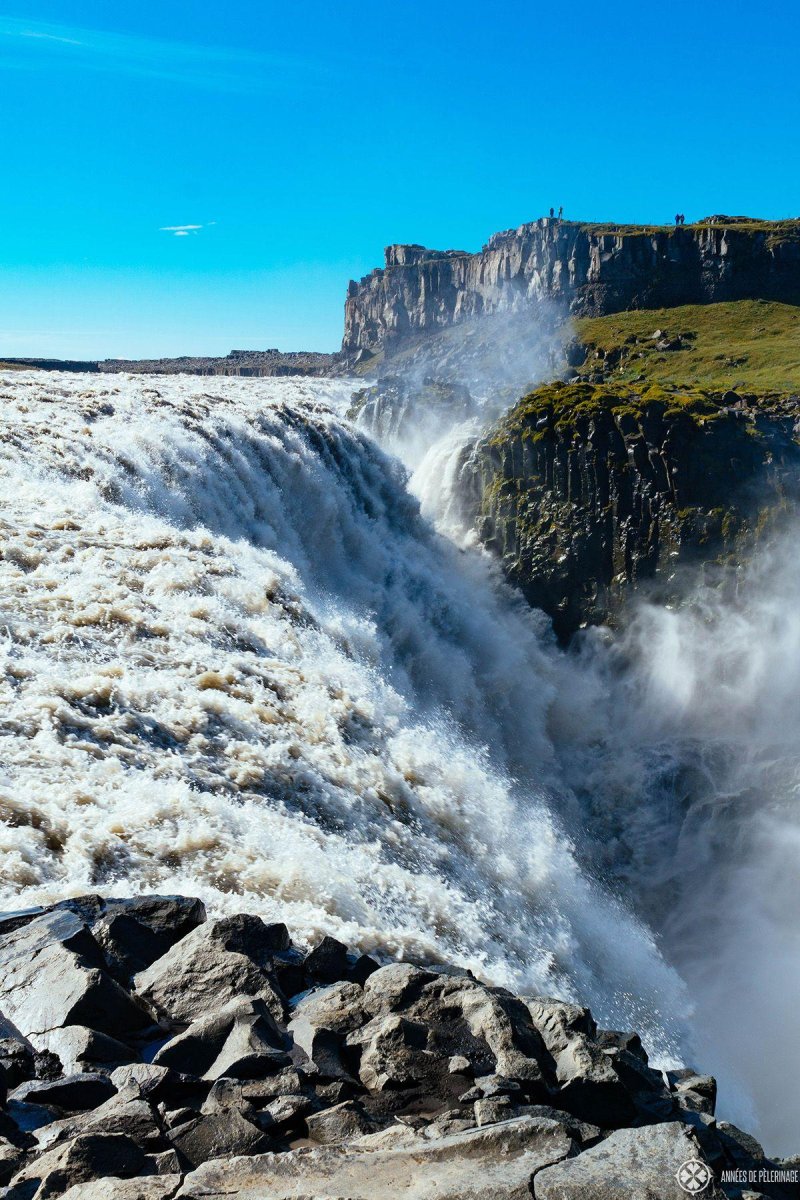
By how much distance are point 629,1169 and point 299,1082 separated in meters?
3.14

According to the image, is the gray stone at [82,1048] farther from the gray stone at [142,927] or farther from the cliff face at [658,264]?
the cliff face at [658,264]

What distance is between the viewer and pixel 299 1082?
831 centimetres

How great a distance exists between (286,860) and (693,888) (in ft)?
75.3

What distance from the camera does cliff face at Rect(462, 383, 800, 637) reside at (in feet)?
139

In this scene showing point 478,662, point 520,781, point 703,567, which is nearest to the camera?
point 520,781

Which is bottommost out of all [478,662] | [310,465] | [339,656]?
[478,662]

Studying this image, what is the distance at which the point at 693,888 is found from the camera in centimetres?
3175

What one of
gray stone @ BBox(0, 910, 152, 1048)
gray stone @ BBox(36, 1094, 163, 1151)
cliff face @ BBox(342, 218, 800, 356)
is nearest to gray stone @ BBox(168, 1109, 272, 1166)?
gray stone @ BBox(36, 1094, 163, 1151)

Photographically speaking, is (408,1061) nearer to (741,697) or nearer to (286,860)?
(286,860)

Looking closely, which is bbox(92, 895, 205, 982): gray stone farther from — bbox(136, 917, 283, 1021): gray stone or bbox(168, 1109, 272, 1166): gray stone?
bbox(168, 1109, 272, 1166): gray stone

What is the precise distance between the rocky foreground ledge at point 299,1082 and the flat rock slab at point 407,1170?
0.02 metres

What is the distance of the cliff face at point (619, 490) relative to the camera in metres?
42.4

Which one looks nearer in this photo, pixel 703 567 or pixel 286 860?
pixel 286 860

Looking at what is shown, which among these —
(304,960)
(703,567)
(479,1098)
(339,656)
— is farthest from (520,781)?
(479,1098)
